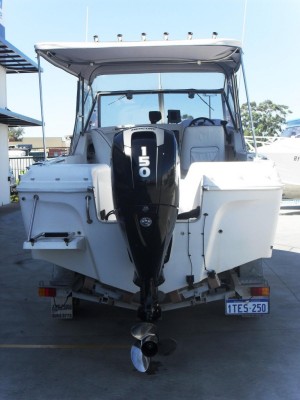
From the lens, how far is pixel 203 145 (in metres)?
6.05

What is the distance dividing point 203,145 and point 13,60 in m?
11.5

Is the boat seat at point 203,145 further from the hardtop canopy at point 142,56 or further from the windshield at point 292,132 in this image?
the windshield at point 292,132

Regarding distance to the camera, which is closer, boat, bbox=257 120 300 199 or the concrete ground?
the concrete ground

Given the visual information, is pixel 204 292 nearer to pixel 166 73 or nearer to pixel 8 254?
pixel 166 73

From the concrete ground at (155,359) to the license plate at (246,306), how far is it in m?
0.35

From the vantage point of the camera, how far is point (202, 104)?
22.1 ft

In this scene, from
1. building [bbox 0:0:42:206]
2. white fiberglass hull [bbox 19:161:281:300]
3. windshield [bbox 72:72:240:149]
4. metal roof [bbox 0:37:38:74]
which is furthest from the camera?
building [bbox 0:0:42:206]

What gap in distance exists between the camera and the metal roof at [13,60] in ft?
46.1

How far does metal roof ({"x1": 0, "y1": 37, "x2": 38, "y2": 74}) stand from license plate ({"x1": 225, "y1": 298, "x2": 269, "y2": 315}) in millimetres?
10973

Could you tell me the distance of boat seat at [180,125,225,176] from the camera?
6.00 metres

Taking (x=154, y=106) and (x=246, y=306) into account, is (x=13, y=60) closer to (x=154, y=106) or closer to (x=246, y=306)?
(x=154, y=106)

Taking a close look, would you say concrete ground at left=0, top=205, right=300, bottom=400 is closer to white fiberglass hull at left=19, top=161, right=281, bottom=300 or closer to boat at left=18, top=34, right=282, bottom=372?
boat at left=18, top=34, right=282, bottom=372

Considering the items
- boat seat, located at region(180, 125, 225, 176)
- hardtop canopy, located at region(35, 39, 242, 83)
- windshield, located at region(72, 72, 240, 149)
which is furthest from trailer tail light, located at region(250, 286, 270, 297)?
windshield, located at region(72, 72, 240, 149)

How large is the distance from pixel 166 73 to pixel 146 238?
380cm
